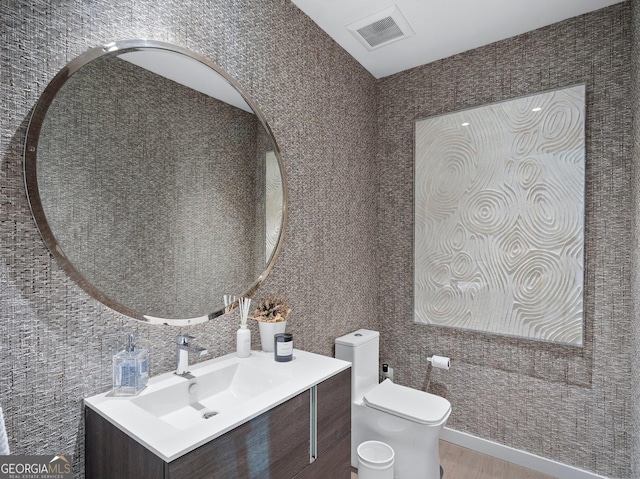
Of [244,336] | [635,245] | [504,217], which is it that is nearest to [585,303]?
[635,245]

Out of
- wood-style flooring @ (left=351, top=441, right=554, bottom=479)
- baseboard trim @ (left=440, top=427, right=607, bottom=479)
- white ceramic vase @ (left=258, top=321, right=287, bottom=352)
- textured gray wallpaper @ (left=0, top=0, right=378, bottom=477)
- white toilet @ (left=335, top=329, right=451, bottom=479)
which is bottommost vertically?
wood-style flooring @ (left=351, top=441, right=554, bottom=479)

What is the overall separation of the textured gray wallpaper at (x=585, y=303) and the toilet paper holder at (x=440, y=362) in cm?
11

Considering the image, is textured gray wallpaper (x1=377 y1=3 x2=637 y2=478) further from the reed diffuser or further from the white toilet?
the reed diffuser

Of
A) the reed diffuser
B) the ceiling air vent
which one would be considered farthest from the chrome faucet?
the ceiling air vent

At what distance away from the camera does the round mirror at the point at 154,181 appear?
41.9 inches

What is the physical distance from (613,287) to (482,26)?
1.67 meters

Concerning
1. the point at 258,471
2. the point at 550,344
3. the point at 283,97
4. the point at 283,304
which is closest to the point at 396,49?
the point at 283,97

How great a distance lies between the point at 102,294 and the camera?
1.14 meters

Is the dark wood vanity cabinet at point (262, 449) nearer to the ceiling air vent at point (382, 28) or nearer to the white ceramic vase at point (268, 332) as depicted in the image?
the white ceramic vase at point (268, 332)

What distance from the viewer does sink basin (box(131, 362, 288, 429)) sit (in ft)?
3.81

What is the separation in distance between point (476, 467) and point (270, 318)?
1.63 metres

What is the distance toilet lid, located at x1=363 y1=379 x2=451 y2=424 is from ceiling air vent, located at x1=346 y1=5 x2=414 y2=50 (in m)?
2.15

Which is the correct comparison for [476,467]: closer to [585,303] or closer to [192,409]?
[585,303]

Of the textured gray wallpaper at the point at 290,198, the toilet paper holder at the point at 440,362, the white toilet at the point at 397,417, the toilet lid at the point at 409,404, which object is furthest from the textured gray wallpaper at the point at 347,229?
the toilet lid at the point at 409,404
